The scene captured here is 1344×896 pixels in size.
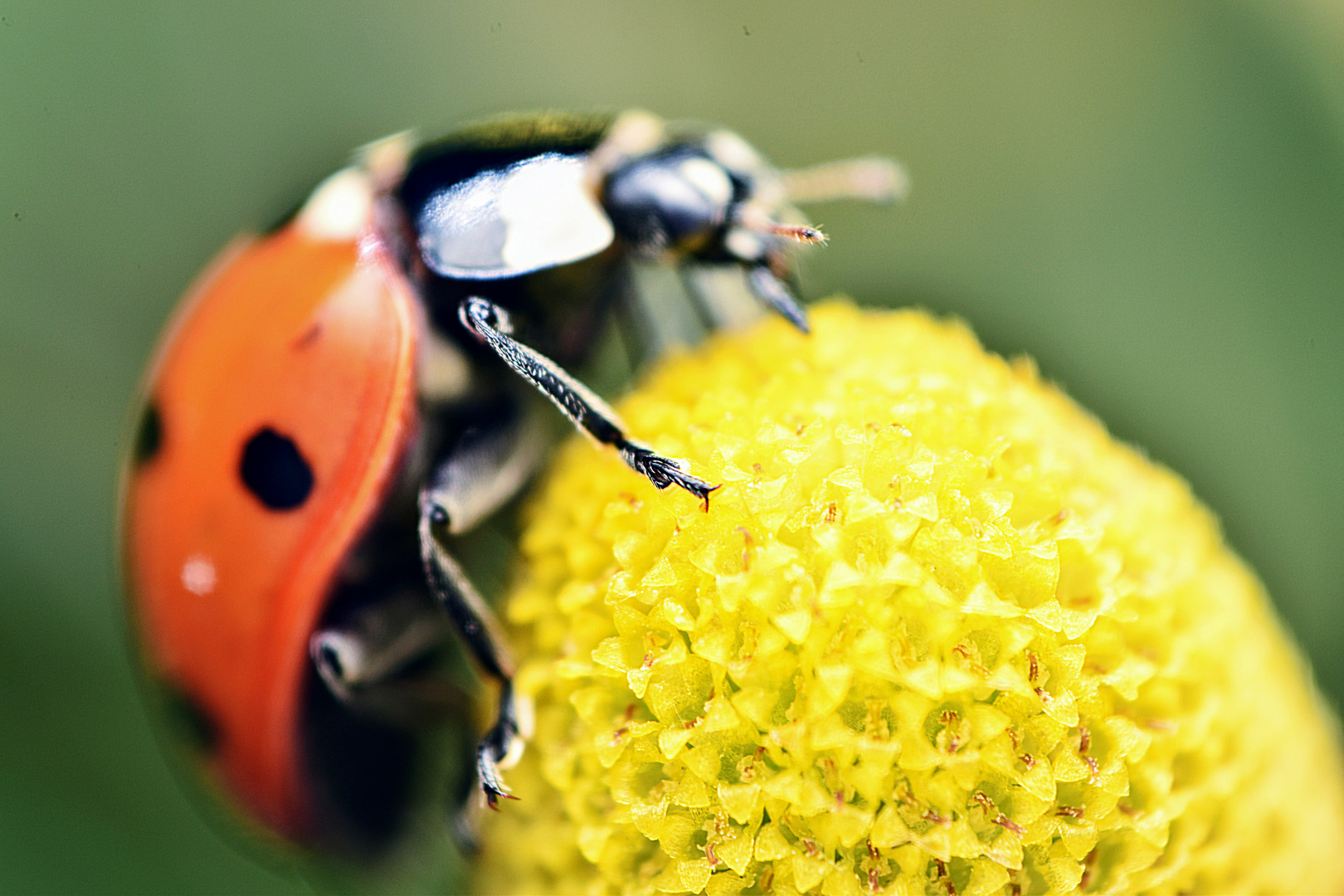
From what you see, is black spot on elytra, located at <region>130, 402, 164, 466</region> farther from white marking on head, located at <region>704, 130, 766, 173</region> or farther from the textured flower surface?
white marking on head, located at <region>704, 130, 766, 173</region>

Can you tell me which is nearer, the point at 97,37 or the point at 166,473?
the point at 166,473

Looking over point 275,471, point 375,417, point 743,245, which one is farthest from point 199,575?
point 743,245

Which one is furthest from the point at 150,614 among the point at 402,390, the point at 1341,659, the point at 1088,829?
the point at 1341,659

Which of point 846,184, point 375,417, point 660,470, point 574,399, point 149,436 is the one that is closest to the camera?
point 660,470

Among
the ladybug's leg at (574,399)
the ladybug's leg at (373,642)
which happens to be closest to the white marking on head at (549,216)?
the ladybug's leg at (574,399)

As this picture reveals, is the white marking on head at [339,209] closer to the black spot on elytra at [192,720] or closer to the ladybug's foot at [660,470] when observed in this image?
the ladybug's foot at [660,470]

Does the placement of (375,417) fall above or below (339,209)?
below

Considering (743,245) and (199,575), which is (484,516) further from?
(743,245)

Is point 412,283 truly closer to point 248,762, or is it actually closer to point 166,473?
point 166,473
